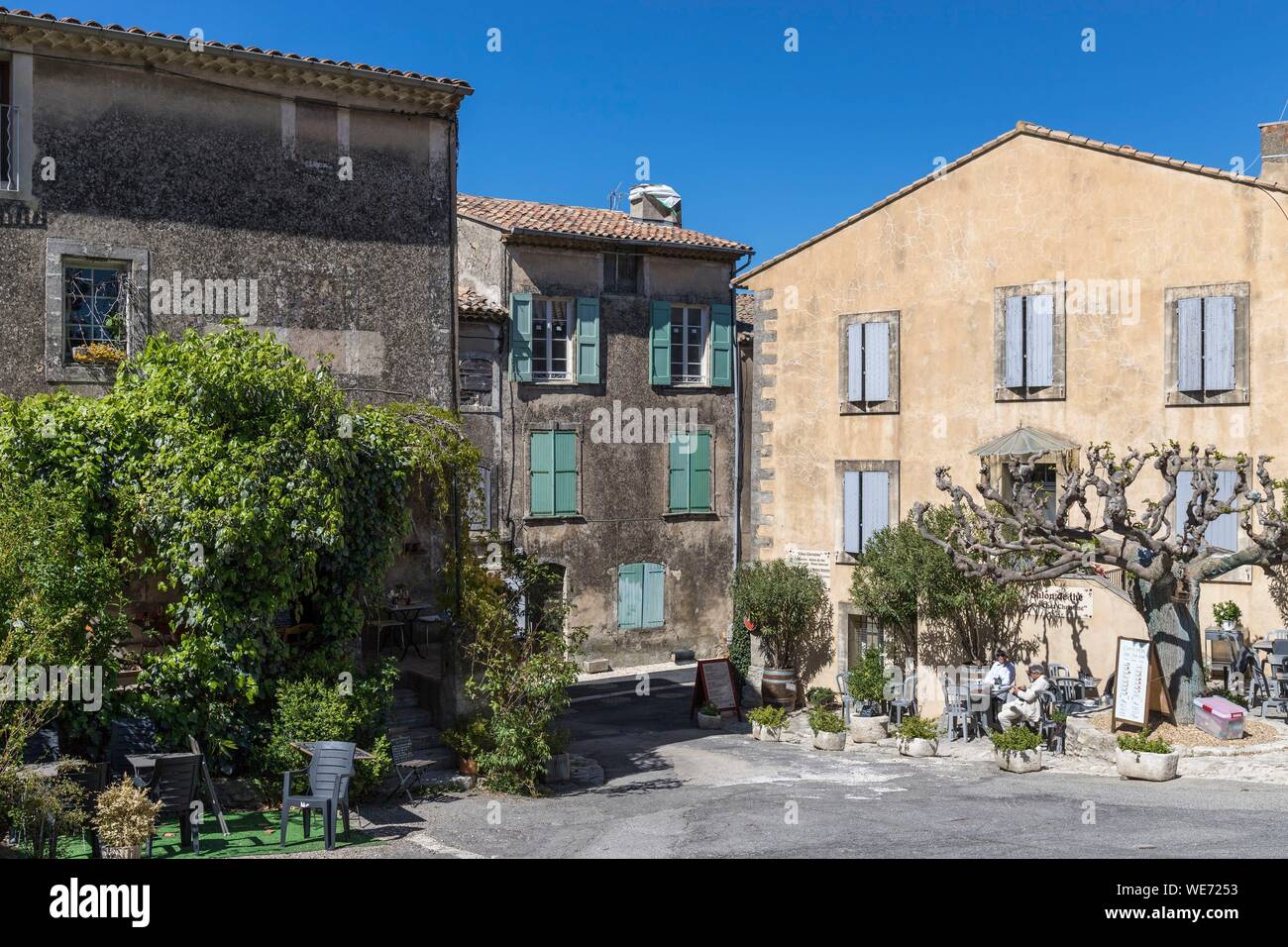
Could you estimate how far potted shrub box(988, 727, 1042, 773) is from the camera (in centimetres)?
1538

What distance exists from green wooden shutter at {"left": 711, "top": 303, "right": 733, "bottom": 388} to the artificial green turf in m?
17.3

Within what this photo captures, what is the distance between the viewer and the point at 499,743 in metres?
13.8

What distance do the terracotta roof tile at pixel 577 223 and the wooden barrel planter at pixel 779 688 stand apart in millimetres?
9951

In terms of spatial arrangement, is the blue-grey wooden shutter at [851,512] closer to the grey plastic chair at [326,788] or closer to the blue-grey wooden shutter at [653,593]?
the blue-grey wooden shutter at [653,593]

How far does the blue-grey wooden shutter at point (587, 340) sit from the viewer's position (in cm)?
2597

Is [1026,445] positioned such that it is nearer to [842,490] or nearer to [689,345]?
[842,490]

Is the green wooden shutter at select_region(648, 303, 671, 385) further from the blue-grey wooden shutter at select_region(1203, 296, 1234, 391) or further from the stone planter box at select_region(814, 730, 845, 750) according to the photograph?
the blue-grey wooden shutter at select_region(1203, 296, 1234, 391)

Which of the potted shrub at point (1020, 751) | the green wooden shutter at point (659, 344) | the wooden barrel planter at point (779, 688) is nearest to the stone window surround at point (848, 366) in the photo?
the wooden barrel planter at point (779, 688)

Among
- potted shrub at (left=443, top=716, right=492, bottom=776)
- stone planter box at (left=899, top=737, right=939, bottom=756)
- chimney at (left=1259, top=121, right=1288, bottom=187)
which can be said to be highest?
chimney at (left=1259, top=121, right=1288, bottom=187)

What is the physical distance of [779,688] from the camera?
2166cm

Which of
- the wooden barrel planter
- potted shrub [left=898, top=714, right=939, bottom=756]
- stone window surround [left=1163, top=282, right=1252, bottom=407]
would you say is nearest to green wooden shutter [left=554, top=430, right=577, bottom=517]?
the wooden barrel planter

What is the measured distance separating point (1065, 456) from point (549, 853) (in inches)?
444

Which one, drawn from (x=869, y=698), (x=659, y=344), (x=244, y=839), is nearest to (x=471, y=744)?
(x=244, y=839)

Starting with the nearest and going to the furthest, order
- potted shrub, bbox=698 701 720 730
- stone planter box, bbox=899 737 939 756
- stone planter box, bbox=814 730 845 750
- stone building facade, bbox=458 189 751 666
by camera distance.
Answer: stone planter box, bbox=899 737 939 756 < stone planter box, bbox=814 730 845 750 < potted shrub, bbox=698 701 720 730 < stone building facade, bbox=458 189 751 666
